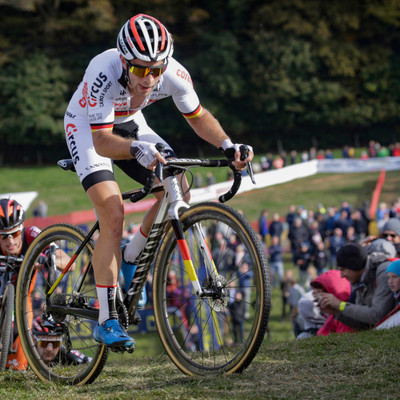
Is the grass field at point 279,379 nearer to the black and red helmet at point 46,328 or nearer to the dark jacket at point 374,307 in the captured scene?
the black and red helmet at point 46,328

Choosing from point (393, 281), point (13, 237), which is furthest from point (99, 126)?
point (393, 281)

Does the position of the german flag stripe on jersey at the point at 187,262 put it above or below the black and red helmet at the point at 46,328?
above

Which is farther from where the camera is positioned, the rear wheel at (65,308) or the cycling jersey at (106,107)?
the rear wheel at (65,308)

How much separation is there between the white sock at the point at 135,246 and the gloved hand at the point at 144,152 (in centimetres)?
89

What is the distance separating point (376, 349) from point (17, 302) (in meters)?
2.88

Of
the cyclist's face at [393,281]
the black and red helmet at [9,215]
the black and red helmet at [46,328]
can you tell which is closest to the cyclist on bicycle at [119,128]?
the black and red helmet at [46,328]

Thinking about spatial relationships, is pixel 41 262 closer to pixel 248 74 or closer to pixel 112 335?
pixel 112 335

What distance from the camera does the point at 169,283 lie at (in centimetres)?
510

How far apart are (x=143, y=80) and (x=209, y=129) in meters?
0.65

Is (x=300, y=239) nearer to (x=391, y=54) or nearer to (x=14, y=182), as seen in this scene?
(x=14, y=182)

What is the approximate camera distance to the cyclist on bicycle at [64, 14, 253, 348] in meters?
4.57

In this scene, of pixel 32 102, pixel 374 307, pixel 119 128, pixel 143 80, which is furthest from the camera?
pixel 32 102

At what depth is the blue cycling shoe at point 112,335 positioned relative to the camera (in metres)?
4.52

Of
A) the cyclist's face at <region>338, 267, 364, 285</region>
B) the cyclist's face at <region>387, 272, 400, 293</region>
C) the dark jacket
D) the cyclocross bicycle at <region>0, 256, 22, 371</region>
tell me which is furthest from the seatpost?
the cyclist's face at <region>338, 267, 364, 285</region>
